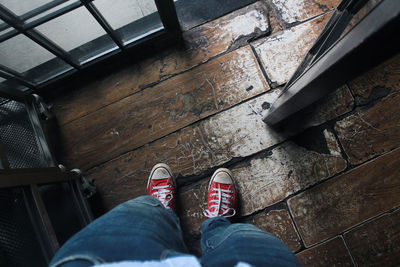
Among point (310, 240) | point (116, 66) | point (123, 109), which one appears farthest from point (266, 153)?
point (116, 66)

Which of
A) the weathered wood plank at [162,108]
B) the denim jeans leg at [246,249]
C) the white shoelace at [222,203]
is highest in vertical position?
the weathered wood plank at [162,108]

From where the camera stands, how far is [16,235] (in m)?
0.73

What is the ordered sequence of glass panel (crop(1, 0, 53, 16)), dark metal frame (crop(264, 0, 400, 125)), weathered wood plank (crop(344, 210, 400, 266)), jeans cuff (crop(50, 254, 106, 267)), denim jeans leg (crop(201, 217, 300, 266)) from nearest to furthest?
dark metal frame (crop(264, 0, 400, 125)) < jeans cuff (crop(50, 254, 106, 267)) < denim jeans leg (crop(201, 217, 300, 266)) < glass panel (crop(1, 0, 53, 16)) < weathered wood plank (crop(344, 210, 400, 266))

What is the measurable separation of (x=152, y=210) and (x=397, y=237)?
1.16 meters

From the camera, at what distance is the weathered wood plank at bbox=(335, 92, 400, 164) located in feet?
3.79

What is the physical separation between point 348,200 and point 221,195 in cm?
62

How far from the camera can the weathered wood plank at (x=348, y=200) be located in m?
1.13

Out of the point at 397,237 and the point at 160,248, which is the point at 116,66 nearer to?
the point at 160,248

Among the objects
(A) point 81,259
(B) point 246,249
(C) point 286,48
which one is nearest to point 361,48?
(B) point 246,249

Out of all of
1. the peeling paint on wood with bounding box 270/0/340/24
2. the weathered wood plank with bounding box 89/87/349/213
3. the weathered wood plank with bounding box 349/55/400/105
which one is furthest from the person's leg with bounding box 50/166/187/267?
the peeling paint on wood with bounding box 270/0/340/24

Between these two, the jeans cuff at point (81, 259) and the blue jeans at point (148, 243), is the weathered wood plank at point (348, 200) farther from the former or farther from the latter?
the jeans cuff at point (81, 259)

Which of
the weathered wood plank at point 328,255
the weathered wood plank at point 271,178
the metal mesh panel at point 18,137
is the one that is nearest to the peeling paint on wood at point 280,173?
the weathered wood plank at point 271,178

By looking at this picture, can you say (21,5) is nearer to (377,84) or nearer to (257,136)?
(257,136)

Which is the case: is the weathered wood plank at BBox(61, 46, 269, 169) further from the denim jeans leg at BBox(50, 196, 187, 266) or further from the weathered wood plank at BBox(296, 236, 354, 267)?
the weathered wood plank at BBox(296, 236, 354, 267)
